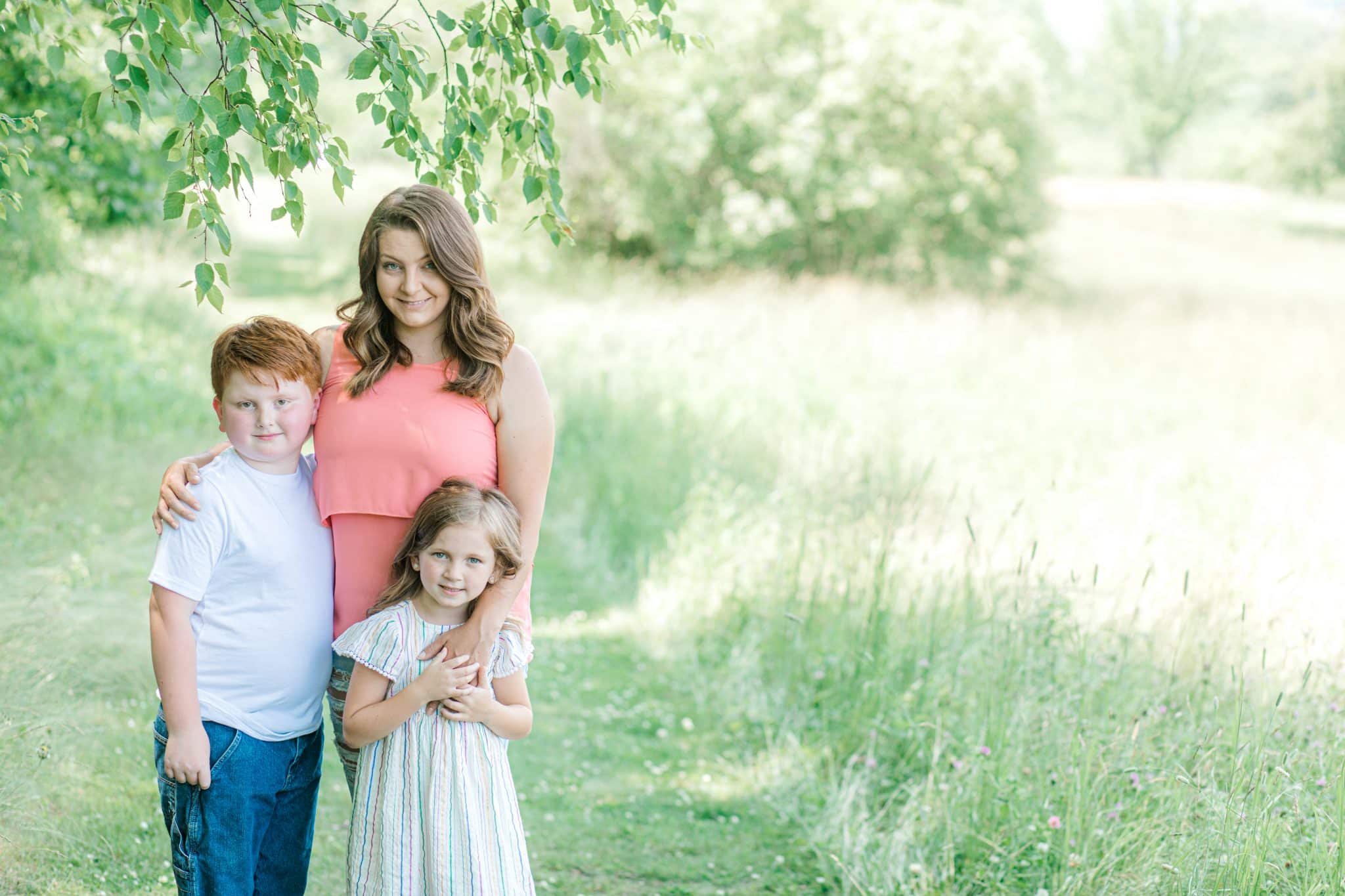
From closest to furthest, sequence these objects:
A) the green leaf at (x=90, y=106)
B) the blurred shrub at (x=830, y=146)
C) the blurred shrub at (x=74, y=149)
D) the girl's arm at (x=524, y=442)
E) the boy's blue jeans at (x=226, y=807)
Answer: the green leaf at (x=90, y=106) < the boy's blue jeans at (x=226, y=807) < the girl's arm at (x=524, y=442) < the blurred shrub at (x=74, y=149) < the blurred shrub at (x=830, y=146)

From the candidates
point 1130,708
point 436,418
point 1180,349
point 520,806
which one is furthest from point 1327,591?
point 1180,349

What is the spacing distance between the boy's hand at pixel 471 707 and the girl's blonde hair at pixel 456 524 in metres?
0.20

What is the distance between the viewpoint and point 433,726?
2.63 meters

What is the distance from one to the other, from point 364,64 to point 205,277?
0.74 meters

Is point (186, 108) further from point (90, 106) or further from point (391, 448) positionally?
point (391, 448)

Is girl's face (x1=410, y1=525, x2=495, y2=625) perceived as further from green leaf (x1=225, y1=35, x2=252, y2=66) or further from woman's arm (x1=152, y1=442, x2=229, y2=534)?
green leaf (x1=225, y1=35, x2=252, y2=66)

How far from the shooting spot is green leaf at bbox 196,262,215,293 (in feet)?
8.53

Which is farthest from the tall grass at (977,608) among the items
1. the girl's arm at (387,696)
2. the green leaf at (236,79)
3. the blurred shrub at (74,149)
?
the blurred shrub at (74,149)

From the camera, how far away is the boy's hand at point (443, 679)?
2568 millimetres

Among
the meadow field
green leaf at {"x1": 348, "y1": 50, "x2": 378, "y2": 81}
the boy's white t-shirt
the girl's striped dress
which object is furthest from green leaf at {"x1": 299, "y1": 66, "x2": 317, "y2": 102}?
the meadow field

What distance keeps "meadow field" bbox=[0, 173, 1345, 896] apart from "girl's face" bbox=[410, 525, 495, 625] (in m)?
1.60

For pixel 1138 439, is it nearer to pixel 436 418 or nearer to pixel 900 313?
pixel 900 313

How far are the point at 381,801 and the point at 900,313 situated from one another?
11.2 m

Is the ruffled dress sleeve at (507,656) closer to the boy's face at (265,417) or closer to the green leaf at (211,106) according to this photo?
the boy's face at (265,417)
